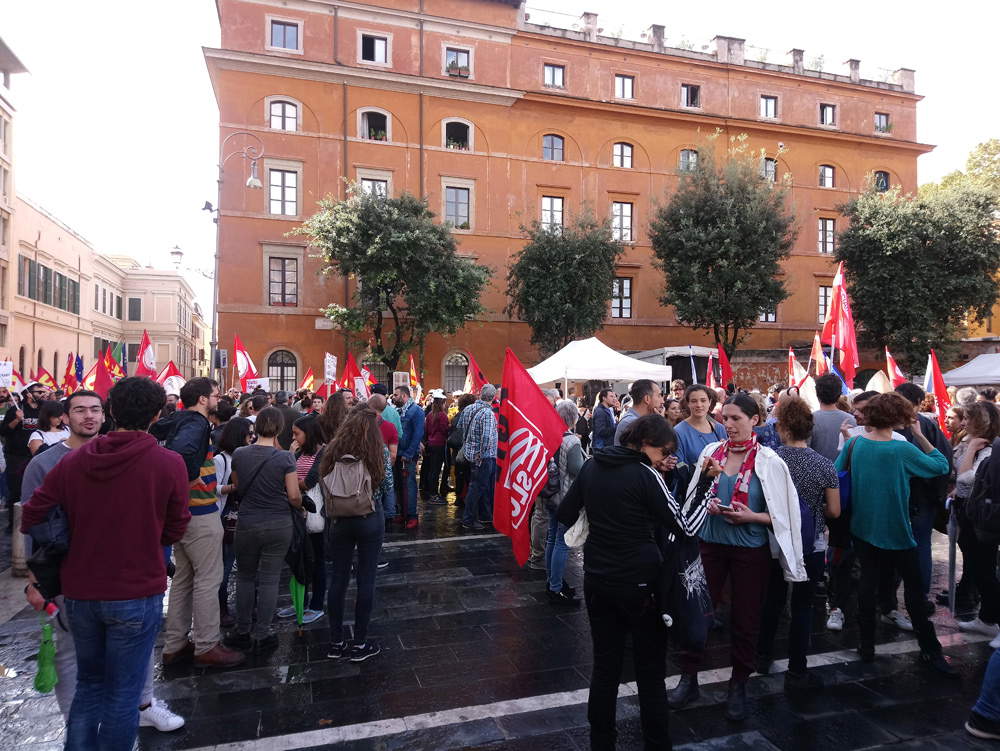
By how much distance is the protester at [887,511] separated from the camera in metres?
4.43

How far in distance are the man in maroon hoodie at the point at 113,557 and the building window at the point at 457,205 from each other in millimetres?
26020

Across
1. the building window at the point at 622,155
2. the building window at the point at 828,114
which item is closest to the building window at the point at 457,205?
the building window at the point at 622,155

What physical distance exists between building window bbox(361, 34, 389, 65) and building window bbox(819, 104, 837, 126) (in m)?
21.4

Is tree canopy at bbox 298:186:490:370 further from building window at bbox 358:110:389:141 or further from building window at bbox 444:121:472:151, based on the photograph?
building window at bbox 444:121:472:151

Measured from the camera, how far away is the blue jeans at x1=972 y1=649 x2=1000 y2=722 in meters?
3.56

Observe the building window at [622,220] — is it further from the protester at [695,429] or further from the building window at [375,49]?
the protester at [695,429]

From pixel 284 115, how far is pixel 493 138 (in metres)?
8.54

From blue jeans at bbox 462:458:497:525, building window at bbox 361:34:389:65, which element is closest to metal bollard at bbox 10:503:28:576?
blue jeans at bbox 462:458:497:525

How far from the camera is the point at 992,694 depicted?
11.8 ft

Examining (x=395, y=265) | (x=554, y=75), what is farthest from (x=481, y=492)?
(x=554, y=75)

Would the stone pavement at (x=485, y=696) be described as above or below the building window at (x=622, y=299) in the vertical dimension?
below

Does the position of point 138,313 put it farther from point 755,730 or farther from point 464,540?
point 755,730

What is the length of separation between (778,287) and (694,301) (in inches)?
133

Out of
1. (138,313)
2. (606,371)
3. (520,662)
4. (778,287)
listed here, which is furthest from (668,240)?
(138,313)
